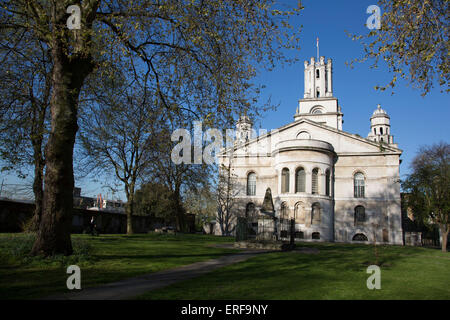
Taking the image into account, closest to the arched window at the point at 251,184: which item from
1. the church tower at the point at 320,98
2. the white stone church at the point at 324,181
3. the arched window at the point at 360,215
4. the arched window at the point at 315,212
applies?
the white stone church at the point at 324,181

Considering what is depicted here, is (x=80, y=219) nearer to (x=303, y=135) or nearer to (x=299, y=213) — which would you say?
(x=299, y=213)

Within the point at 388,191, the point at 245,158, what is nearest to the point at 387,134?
the point at 388,191

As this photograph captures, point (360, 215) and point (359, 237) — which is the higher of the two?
point (360, 215)

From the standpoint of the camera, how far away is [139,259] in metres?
11.1

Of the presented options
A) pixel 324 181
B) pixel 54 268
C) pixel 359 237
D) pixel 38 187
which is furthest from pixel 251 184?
pixel 54 268

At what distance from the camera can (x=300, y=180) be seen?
36.4 m

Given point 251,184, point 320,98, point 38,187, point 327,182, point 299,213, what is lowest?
point 299,213

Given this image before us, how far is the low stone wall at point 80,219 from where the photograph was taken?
20.6m

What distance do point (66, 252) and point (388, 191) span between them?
3582cm

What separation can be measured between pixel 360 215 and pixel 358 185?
341 centimetres

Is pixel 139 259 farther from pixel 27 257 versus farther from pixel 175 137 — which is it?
pixel 175 137

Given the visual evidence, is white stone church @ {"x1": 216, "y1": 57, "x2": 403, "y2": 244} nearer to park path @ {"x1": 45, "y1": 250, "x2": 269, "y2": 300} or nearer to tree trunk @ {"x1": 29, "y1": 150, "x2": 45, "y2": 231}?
tree trunk @ {"x1": 29, "y1": 150, "x2": 45, "y2": 231}

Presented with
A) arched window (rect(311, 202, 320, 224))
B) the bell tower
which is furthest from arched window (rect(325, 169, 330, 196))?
the bell tower
